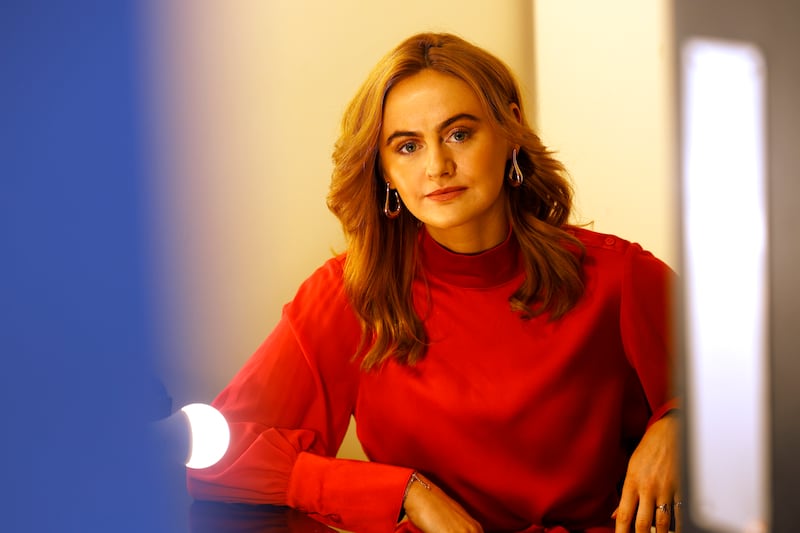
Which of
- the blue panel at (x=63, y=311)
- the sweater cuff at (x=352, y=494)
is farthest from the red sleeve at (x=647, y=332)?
the blue panel at (x=63, y=311)

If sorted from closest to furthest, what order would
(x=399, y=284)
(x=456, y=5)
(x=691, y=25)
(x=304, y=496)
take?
(x=691, y=25)
(x=304, y=496)
(x=399, y=284)
(x=456, y=5)

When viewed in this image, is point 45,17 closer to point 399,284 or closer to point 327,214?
point 399,284

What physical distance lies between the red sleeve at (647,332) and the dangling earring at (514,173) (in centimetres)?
22

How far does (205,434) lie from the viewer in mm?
1187

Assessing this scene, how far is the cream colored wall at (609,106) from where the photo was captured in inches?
79.4

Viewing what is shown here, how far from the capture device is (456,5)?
2.09m

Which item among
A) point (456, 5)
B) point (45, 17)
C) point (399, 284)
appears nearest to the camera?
point (45, 17)

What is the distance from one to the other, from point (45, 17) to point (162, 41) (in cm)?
64

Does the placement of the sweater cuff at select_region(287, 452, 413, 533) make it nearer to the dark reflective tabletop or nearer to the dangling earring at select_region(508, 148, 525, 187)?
the dark reflective tabletop

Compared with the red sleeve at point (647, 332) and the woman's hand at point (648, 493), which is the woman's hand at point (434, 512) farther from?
the red sleeve at point (647, 332)

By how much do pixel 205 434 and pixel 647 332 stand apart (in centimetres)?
71

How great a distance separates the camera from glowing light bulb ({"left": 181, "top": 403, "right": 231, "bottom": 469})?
114cm

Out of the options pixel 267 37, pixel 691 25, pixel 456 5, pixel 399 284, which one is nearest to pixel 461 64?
pixel 399 284

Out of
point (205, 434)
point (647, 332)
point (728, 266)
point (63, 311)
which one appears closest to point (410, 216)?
point (647, 332)
